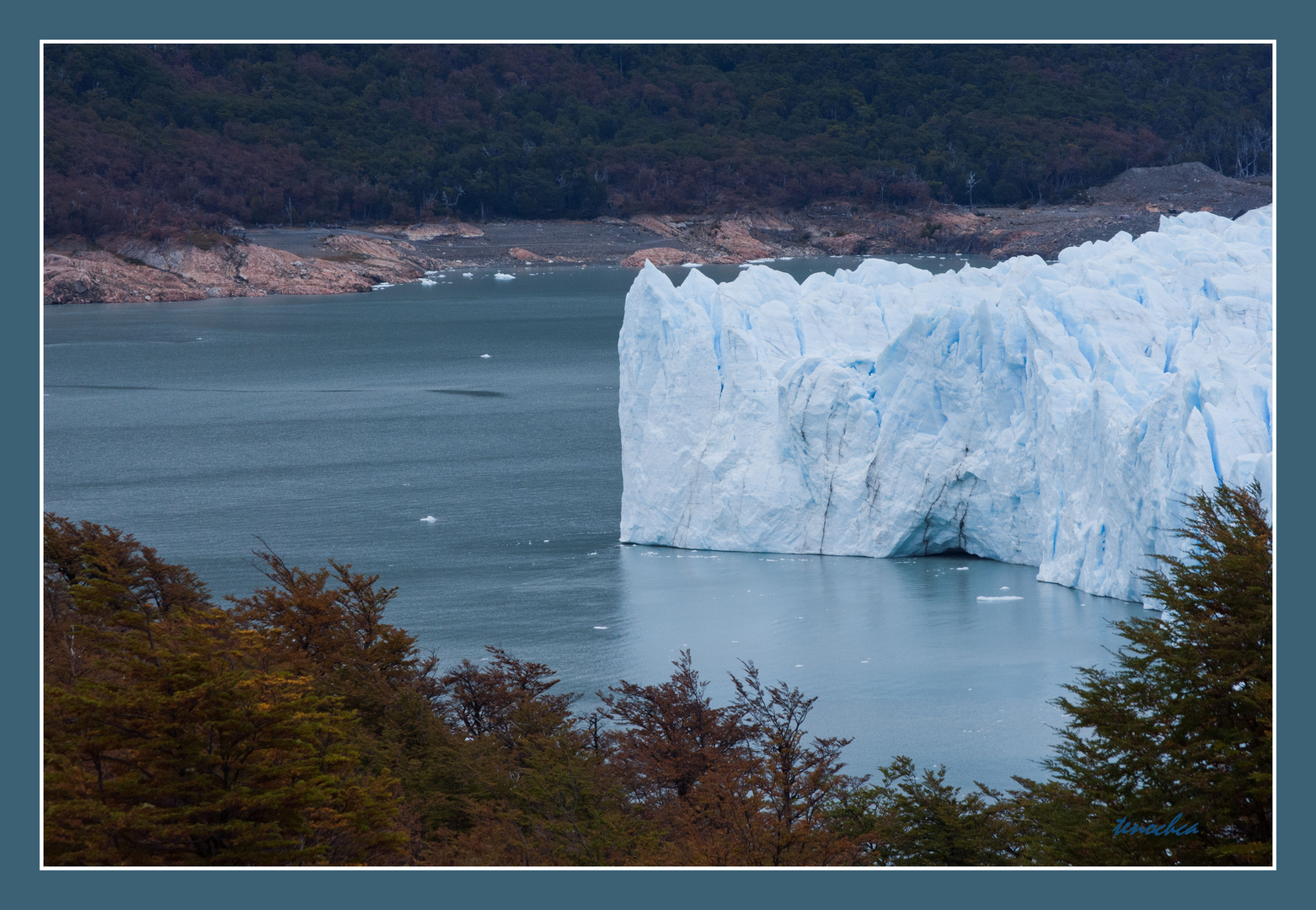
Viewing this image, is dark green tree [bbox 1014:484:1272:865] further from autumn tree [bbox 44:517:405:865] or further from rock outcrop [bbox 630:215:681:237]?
rock outcrop [bbox 630:215:681:237]

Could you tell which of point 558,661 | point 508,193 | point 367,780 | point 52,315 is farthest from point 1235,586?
point 508,193

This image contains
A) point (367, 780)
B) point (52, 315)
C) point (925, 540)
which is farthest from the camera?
point (52, 315)

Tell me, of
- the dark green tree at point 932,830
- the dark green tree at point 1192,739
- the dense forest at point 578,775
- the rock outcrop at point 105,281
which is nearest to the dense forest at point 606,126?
the rock outcrop at point 105,281

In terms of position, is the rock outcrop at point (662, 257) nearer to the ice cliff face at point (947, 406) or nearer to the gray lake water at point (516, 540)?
the gray lake water at point (516, 540)

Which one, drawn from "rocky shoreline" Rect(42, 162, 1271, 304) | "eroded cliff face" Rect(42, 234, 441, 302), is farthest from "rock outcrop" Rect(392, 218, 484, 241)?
"eroded cliff face" Rect(42, 234, 441, 302)

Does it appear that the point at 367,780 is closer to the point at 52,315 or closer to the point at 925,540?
the point at 925,540
